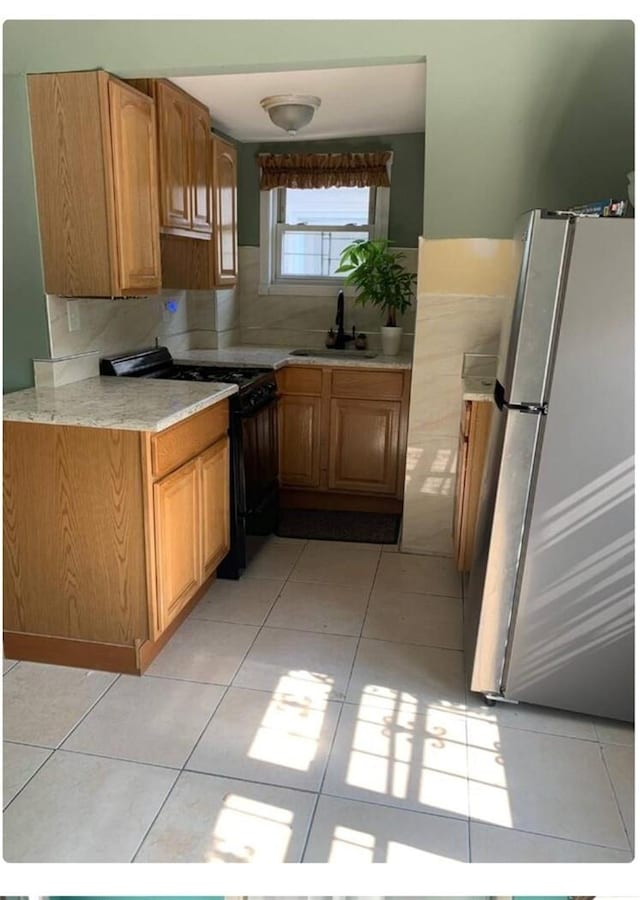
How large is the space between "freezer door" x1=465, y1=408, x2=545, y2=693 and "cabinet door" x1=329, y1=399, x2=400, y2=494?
1.46 meters

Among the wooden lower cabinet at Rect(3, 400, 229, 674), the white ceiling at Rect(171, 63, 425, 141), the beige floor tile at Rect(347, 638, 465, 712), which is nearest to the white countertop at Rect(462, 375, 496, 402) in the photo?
the beige floor tile at Rect(347, 638, 465, 712)

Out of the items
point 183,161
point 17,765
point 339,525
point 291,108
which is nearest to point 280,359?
point 339,525

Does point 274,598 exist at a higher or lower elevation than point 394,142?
lower

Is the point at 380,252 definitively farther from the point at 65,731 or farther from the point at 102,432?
the point at 65,731

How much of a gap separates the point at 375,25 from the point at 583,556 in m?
2.07

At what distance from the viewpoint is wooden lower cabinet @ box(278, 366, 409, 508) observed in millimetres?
3689

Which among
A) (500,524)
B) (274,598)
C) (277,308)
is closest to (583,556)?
(500,524)

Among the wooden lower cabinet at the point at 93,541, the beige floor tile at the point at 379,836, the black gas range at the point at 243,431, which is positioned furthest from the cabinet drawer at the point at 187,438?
the beige floor tile at the point at 379,836

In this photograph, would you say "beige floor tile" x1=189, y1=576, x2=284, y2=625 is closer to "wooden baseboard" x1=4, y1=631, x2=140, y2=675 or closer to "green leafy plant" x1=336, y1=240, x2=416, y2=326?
"wooden baseboard" x1=4, y1=631, x2=140, y2=675

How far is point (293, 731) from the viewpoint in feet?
6.77

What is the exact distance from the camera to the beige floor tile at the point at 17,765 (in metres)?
1.81

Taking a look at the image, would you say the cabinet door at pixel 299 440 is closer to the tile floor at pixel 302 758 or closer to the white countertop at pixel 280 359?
the white countertop at pixel 280 359

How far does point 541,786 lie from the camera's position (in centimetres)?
186

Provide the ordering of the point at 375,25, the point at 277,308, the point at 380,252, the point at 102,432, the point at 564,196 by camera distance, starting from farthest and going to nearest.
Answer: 1. the point at 277,308
2. the point at 380,252
3. the point at 564,196
4. the point at 375,25
5. the point at 102,432
